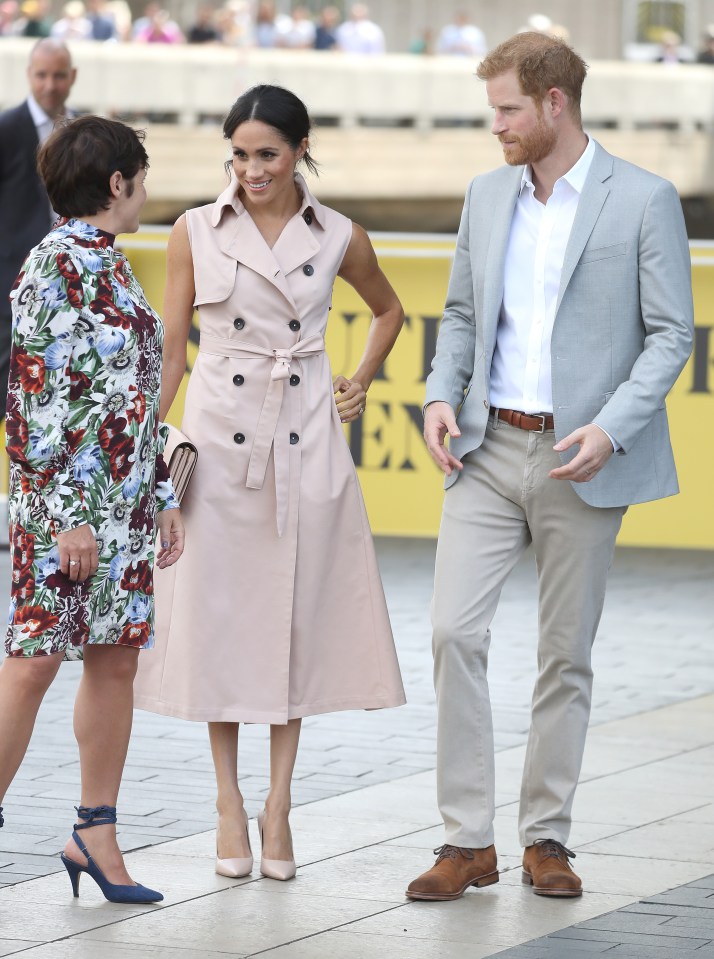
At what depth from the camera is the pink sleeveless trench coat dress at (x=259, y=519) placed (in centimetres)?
517

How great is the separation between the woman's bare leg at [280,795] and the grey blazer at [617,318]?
90cm

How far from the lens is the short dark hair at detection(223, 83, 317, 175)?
16.6 ft

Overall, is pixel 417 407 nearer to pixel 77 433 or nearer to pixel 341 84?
pixel 77 433

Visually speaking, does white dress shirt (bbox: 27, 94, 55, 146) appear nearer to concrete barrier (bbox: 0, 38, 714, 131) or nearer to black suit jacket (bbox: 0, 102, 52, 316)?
black suit jacket (bbox: 0, 102, 52, 316)

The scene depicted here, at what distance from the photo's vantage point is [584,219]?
4922mm

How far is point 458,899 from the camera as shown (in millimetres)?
4898

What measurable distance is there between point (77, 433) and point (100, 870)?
105cm

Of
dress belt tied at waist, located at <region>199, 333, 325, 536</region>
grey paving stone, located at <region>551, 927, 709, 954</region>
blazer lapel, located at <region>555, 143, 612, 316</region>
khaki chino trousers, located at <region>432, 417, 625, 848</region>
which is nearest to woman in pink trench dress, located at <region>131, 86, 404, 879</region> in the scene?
dress belt tied at waist, located at <region>199, 333, 325, 536</region>

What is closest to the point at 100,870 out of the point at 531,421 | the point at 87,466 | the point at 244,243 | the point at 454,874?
the point at 454,874

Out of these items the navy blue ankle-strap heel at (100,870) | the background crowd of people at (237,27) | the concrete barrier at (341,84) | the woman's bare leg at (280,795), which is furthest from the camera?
the concrete barrier at (341,84)

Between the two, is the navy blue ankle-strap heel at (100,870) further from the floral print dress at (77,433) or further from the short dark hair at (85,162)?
the short dark hair at (85,162)

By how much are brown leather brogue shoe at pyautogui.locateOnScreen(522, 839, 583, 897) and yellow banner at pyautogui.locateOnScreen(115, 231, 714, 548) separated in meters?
5.24

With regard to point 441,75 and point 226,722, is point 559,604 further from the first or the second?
point 441,75

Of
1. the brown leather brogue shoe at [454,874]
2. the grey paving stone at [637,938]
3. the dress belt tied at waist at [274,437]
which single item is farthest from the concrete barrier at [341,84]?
the grey paving stone at [637,938]
